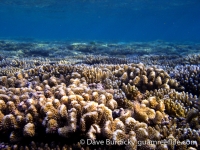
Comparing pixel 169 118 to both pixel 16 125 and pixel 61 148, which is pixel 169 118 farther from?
pixel 16 125

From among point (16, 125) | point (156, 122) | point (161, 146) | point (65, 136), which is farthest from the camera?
point (156, 122)

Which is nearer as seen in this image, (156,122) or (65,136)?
(65,136)

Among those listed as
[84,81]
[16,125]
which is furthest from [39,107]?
[84,81]

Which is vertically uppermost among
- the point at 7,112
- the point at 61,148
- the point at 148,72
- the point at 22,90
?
the point at 148,72

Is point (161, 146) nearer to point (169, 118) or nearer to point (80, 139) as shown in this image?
point (169, 118)

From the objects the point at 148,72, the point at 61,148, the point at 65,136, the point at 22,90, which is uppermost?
the point at 148,72

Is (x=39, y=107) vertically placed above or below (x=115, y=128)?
above

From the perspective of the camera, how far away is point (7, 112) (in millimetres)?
3350

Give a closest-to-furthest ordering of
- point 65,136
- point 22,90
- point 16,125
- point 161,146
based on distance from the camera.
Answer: point 161,146 < point 65,136 < point 16,125 < point 22,90

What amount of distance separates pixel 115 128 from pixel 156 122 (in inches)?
32.9

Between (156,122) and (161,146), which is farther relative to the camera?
(156,122)

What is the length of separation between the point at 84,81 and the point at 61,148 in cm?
242

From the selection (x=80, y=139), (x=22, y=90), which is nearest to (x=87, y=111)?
(x=80, y=139)

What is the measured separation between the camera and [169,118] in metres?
3.45
